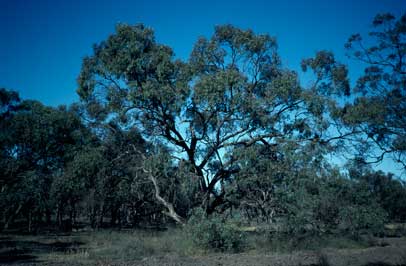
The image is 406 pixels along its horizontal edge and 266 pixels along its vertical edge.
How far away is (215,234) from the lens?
494 inches

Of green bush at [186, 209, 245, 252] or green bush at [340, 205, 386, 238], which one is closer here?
green bush at [186, 209, 245, 252]

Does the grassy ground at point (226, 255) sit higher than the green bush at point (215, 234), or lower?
lower

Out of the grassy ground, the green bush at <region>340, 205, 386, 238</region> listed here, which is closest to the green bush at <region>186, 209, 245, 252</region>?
the grassy ground

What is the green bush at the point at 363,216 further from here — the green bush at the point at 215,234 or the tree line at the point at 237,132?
the green bush at the point at 215,234

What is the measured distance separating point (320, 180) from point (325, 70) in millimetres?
6503

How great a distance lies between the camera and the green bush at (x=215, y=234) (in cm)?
1224

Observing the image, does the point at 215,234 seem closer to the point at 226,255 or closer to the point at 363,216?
the point at 226,255

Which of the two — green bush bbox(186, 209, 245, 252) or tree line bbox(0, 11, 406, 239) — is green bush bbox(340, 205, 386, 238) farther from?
green bush bbox(186, 209, 245, 252)

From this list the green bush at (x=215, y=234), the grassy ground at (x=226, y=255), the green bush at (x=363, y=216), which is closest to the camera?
the grassy ground at (x=226, y=255)

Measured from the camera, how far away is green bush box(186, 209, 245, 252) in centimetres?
1224

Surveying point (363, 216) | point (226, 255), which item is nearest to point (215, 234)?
point (226, 255)

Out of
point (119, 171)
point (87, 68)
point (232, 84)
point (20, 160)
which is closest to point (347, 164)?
point (232, 84)

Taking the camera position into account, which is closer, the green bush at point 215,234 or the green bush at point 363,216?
the green bush at point 215,234

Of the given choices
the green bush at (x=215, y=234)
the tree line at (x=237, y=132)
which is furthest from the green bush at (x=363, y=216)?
the green bush at (x=215, y=234)
